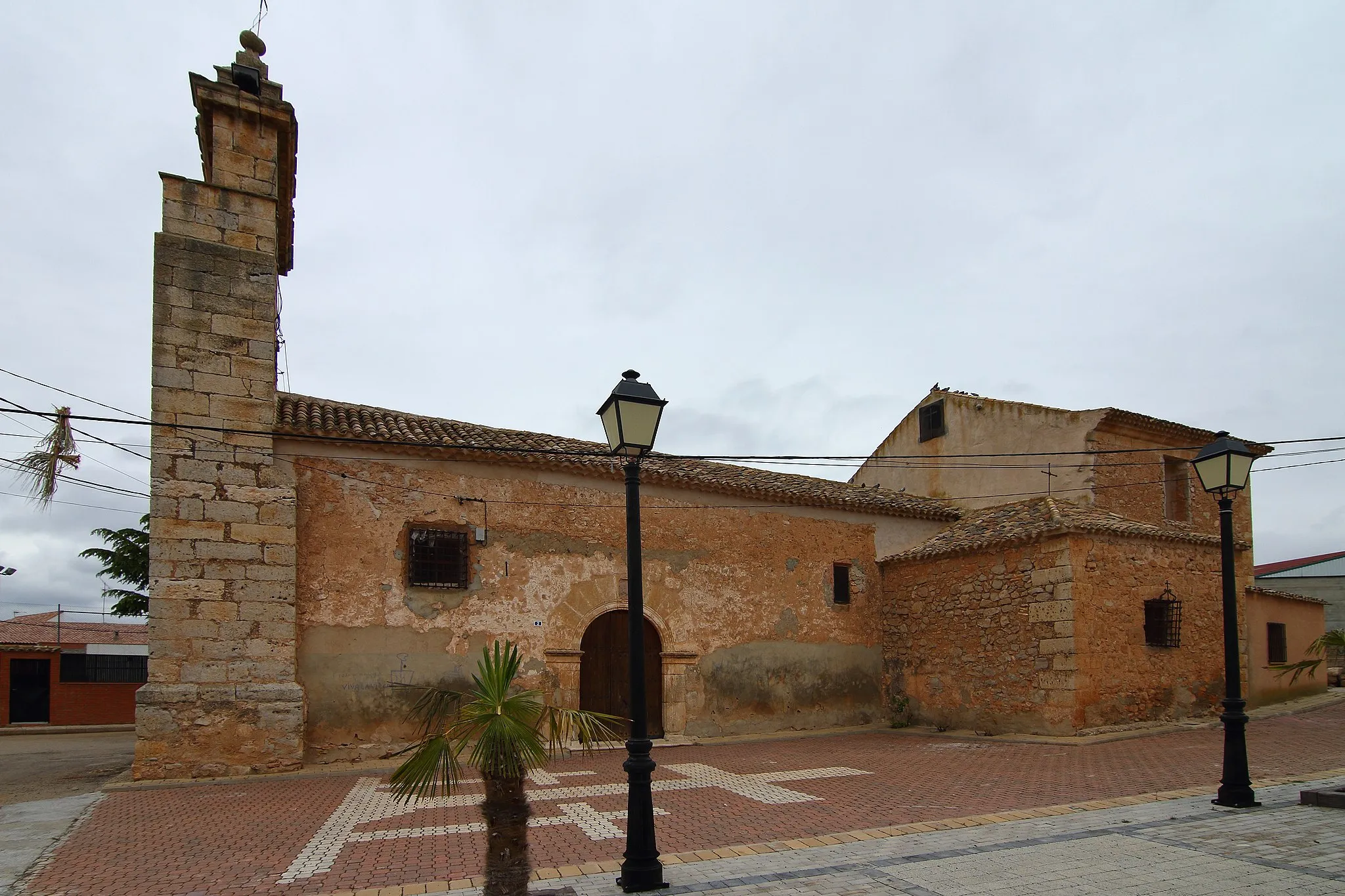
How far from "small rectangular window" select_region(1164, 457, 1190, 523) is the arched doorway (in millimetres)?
12501

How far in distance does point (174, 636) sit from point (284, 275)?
7.52 metres

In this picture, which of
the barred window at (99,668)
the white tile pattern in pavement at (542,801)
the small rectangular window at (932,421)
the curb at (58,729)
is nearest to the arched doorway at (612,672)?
the white tile pattern in pavement at (542,801)

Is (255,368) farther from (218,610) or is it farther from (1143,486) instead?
(1143,486)

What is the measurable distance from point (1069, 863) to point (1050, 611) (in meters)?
8.51

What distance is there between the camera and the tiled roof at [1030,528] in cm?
1420

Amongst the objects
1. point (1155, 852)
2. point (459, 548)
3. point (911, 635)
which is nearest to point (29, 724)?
point (459, 548)

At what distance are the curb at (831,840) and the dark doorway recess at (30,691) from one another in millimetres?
22808

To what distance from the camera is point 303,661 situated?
1165 cm

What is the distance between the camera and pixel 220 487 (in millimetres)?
11336

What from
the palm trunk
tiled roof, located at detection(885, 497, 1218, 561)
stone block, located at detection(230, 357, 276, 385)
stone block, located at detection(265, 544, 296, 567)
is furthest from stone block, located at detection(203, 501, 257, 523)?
tiled roof, located at detection(885, 497, 1218, 561)

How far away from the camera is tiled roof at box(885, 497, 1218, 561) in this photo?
1420 cm

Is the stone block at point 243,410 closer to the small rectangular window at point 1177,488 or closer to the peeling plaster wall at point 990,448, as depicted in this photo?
the peeling plaster wall at point 990,448

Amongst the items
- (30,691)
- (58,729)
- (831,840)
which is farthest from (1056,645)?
(30,691)

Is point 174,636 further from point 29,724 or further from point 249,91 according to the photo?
point 29,724
